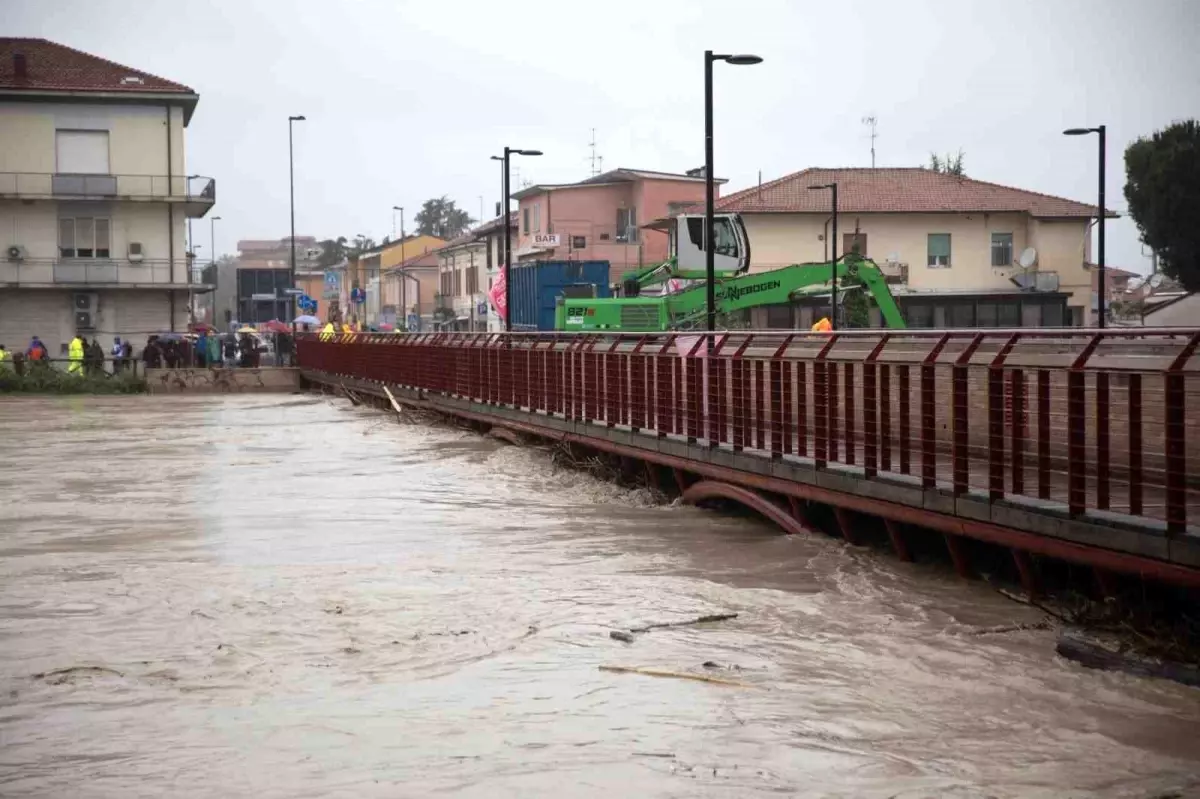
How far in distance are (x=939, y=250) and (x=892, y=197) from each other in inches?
116

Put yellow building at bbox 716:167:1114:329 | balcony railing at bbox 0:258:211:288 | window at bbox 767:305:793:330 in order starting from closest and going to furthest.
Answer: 1. balcony railing at bbox 0:258:211:288
2. window at bbox 767:305:793:330
3. yellow building at bbox 716:167:1114:329

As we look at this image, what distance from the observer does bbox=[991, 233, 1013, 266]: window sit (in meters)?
66.4

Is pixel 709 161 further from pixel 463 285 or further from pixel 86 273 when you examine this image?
pixel 463 285

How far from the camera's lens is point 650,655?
10.0m

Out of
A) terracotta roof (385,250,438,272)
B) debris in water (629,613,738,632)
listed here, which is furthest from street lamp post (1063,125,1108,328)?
terracotta roof (385,250,438,272)

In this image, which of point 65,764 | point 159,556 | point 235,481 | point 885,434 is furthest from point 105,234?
point 65,764

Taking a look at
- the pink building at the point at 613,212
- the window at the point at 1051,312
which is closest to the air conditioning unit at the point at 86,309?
the pink building at the point at 613,212

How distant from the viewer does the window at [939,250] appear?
65938 mm

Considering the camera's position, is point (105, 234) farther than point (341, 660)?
Yes

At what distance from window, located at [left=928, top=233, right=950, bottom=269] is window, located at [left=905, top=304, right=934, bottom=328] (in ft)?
7.54

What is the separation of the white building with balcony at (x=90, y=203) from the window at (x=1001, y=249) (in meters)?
31.8

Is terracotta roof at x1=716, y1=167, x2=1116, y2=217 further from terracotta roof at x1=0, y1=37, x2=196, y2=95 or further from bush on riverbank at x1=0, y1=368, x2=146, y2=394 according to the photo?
bush on riverbank at x1=0, y1=368, x2=146, y2=394

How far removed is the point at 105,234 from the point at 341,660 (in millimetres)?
50731

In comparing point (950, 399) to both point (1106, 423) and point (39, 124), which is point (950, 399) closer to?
point (1106, 423)
